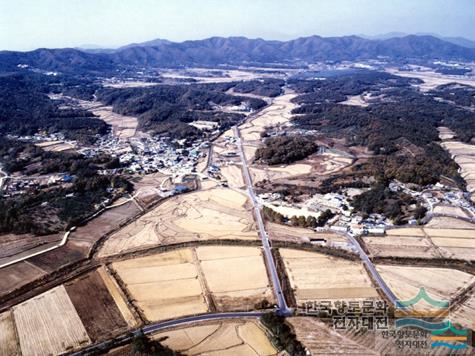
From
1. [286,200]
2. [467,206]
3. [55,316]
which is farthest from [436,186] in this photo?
[55,316]

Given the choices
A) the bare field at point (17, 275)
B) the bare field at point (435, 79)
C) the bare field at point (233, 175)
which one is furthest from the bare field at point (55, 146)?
the bare field at point (435, 79)

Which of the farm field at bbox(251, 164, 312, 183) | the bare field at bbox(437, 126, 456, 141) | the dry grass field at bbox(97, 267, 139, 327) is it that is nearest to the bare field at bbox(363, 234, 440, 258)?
the farm field at bbox(251, 164, 312, 183)

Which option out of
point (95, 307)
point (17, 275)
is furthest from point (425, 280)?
Answer: point (17, 275)

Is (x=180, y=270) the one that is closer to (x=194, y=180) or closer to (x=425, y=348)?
(x=425, y=348)

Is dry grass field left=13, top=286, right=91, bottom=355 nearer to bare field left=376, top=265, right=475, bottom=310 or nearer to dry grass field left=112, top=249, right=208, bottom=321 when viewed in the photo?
dry grass field left=112, top=249, right=208, bottom=321

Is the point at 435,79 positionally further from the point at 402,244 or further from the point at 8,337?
the point at 8,337
